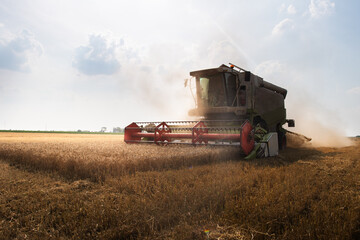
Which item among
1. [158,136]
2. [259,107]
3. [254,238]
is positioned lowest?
[254,238]

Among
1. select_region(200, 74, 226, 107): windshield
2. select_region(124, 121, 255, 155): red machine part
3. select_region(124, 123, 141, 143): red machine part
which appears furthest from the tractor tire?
select_region(124, 123, 141, 143): red machine part

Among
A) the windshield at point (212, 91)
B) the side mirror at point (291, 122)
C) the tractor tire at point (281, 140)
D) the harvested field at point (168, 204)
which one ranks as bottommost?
the harvested field at point (168, 204)

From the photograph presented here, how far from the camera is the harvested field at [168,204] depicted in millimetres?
2188

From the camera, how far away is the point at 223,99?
26.0 feet

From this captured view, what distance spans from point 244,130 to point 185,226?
3.99 meters

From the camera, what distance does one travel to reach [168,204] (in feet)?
8.83

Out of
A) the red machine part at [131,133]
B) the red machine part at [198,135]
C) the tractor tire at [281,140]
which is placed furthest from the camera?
the tractor tire at [281,140]

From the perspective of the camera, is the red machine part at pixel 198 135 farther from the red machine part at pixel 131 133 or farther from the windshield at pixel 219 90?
the red machine part at pixel 131 133

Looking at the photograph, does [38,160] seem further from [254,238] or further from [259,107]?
[259,107]

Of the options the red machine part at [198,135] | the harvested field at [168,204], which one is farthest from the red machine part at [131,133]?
the harvested field at [168,204]

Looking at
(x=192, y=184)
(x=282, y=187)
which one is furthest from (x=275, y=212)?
(x=192, y=184)

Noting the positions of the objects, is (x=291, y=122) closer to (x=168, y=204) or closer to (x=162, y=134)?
(x=162, y=134)

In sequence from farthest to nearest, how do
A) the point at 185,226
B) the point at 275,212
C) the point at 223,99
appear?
the point at 223,99
the point at 275,212
the point at 185,226

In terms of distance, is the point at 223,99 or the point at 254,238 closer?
the point at 254,238
